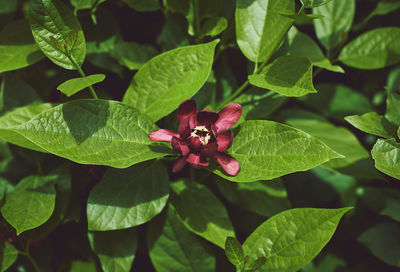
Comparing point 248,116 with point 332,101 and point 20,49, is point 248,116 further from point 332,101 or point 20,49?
point 20,49

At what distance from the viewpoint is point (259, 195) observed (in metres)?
1.31

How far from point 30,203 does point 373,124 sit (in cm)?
113

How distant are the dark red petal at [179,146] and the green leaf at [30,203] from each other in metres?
0.46

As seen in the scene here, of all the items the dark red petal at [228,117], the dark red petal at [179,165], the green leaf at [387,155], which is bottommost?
the green leaf at [387,155]

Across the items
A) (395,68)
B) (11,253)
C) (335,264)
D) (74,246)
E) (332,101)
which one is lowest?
(335,264)

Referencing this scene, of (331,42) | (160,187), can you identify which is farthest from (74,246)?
(331,42)

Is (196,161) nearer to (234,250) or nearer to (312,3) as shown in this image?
(234,250)

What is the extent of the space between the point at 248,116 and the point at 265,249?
45 cm

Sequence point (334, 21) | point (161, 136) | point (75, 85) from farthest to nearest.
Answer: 1. point (334, 21)
2. point (161, 136)
3. point (75, 85)

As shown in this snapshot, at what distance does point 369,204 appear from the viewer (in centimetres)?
151

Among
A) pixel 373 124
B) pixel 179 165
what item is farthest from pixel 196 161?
pixel 373 124


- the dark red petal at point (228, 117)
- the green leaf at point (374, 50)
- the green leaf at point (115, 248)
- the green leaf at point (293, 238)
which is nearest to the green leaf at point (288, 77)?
the dark red petal at point (228, 117)

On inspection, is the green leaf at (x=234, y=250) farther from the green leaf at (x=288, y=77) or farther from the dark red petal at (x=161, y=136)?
the green leaf at (x=288, y=77)

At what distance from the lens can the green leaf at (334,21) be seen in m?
1.48
